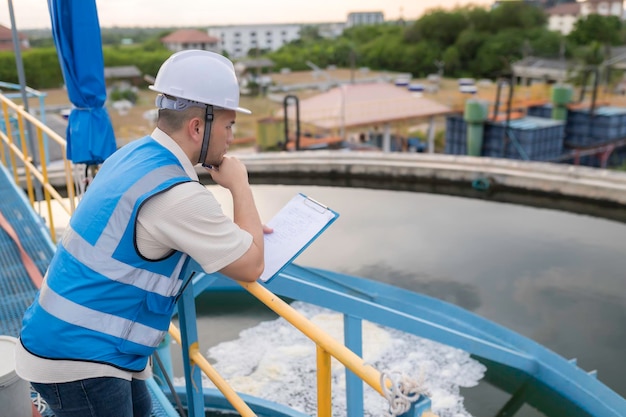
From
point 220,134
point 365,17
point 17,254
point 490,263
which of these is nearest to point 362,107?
point 490,263

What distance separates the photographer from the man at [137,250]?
4.24ft

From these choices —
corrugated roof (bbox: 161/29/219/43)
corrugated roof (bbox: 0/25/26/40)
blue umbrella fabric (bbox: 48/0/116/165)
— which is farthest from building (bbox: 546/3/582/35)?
blue umbrella fabric (bbox: 48/0/116/165)

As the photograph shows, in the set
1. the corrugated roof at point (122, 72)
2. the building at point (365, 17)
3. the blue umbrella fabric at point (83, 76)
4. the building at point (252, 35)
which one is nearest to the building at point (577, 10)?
the building at point (252, 35)

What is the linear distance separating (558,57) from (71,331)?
51.9m

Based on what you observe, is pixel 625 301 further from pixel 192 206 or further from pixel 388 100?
pixel 388 100

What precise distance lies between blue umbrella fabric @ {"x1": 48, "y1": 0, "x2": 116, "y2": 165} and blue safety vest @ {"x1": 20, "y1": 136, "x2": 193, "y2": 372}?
6.75 ft

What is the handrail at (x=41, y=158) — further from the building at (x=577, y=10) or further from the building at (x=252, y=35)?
the building at (x=252, y=35)

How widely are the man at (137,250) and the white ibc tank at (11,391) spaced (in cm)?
45

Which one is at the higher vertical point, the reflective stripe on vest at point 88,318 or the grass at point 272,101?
the reflective stripe on vest at point 88,318

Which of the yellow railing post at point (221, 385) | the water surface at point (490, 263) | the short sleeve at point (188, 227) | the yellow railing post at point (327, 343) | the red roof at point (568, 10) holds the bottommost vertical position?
the water surface at point (490, 263)

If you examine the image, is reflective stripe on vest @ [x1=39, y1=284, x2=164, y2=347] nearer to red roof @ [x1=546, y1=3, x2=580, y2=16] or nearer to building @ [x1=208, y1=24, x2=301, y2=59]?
red roof @ [x1=546, y1=3, x2=580, y2=16]

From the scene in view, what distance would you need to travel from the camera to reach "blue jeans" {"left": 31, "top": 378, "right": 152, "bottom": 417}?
1.40 meters

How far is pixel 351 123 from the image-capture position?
1570cm

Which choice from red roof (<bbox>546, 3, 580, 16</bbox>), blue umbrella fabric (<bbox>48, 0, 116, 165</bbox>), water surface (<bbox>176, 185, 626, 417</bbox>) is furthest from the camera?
red roof (<bbox>546, 3, 580, 16</bbox>)
